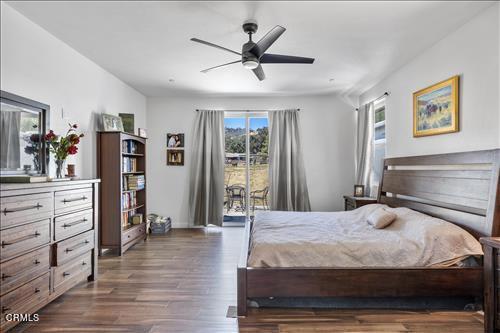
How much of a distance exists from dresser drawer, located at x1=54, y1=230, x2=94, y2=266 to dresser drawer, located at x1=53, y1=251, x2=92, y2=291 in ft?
0.15

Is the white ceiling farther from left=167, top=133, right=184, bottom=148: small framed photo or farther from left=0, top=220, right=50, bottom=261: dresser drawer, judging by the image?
left=0, top=220, right=50, bottom=261: dresser drawer

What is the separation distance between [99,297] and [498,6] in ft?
14.2

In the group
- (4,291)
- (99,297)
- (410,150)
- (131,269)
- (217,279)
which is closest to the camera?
(4,291)

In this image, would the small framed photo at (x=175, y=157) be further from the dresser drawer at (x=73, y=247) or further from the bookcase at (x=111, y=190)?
the dresser drawer at (x=73, y=247)

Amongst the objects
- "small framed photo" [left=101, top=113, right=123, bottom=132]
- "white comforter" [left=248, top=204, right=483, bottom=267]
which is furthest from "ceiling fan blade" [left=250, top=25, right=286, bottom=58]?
"small framed photo" [left=101, top=113, right=123, bottom=132]

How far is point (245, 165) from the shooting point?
250 inches

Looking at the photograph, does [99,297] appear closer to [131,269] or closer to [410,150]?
[131,269]

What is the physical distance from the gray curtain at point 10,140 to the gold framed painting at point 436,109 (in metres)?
4.17

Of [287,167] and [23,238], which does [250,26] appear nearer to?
[23,238]

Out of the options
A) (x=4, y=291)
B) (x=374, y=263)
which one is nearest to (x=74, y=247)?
(x=4, y=291)

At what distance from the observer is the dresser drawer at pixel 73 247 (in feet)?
8.94

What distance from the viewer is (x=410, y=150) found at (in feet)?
13.6

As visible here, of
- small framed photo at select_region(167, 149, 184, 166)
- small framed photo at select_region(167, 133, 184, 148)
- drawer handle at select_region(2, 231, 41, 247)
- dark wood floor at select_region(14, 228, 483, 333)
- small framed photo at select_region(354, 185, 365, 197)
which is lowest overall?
dark wood floor at select_region(14, 228, 483, 333)

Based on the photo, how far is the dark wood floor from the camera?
239 cm
